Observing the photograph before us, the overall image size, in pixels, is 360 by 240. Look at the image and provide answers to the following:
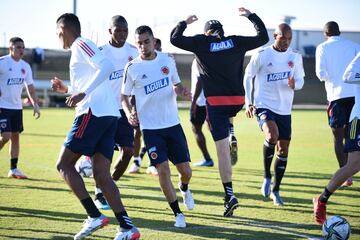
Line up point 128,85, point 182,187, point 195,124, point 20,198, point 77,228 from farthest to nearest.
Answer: point 195,124
point 20,198
point 182,187
point 128,85
point 77,228

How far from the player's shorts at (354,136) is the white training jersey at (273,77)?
81.7 inches

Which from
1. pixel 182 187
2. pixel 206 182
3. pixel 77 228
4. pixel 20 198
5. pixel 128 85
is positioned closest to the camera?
pixel 77 228

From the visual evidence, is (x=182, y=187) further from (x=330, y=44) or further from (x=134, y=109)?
(x=330, y=44)

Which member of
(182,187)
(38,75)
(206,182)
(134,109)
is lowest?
(38,75)

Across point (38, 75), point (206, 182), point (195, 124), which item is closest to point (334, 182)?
point (206, 182)

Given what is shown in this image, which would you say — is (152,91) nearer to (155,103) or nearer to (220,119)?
(155,103)

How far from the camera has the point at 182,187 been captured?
8406 millimetres

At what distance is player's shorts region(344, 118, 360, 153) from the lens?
282 inches

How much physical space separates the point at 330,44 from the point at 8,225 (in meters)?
5.93

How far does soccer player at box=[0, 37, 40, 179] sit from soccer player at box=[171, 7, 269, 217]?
14.9 feet

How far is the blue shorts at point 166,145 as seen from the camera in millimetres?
7582

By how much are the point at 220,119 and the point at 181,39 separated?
1203 mm

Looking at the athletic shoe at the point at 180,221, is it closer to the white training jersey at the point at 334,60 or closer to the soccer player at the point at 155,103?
the soccer player at the point at 155,103

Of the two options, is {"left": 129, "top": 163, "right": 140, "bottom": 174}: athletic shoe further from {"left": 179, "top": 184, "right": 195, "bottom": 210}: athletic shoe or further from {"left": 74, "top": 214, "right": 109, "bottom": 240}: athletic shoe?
{"left": 74, "top": 214, "right": 109, "bottom": 240}: athletic shoe
